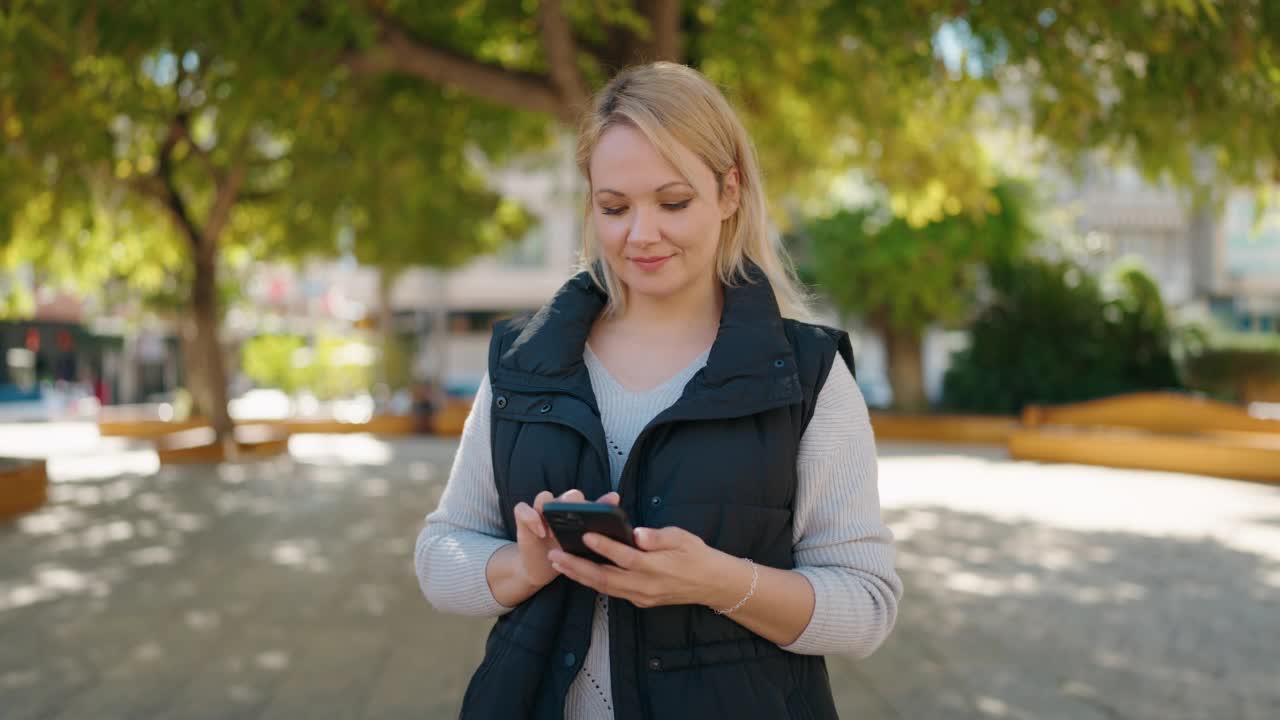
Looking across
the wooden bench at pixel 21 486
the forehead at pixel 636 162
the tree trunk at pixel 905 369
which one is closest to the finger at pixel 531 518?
the forehead at pixel 636 162

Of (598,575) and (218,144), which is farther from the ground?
(218,144)

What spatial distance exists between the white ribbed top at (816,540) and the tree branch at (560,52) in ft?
21.8

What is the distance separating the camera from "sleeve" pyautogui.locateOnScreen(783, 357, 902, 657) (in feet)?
7.30

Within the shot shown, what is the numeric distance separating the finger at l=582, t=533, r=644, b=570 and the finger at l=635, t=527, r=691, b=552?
0.02 metres

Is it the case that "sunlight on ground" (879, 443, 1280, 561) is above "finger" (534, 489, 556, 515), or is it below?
below

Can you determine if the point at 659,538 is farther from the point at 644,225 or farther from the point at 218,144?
the point at 218,144

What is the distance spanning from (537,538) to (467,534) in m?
0.31

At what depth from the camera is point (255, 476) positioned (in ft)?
55.5

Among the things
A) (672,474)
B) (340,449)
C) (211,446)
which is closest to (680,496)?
(672,474)

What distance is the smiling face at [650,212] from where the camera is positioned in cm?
223

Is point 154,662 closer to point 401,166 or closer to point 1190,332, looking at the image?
point 401,166

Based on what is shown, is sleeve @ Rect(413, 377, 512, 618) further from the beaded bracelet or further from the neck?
the beaded bracelet

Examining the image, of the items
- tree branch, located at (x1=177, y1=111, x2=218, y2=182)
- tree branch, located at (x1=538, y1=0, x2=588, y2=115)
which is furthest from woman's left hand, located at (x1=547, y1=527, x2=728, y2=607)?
tree branch, located at (x1=177, y1=111, x2=218, y2=182)

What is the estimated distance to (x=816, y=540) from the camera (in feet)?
7.47
